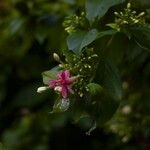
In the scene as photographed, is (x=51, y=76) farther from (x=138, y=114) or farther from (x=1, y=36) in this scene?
(x=1, y=36)

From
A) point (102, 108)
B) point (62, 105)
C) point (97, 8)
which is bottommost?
point (102, 108)

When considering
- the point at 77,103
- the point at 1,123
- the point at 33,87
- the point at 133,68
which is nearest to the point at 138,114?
the point at 133,68

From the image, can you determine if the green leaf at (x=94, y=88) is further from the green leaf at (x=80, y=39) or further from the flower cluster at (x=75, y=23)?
the flower cluster at (x=75, y=23)

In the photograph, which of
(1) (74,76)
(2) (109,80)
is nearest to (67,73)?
(1) (74,76)

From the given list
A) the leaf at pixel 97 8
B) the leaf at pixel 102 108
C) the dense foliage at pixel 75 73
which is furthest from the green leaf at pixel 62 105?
the leaf at pixel 97 8

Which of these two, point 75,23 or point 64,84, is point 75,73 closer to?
point 64,84

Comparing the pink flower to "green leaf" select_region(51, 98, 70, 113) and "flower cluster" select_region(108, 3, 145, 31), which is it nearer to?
"green leaf" select_region(51, 98, 70, 113)
